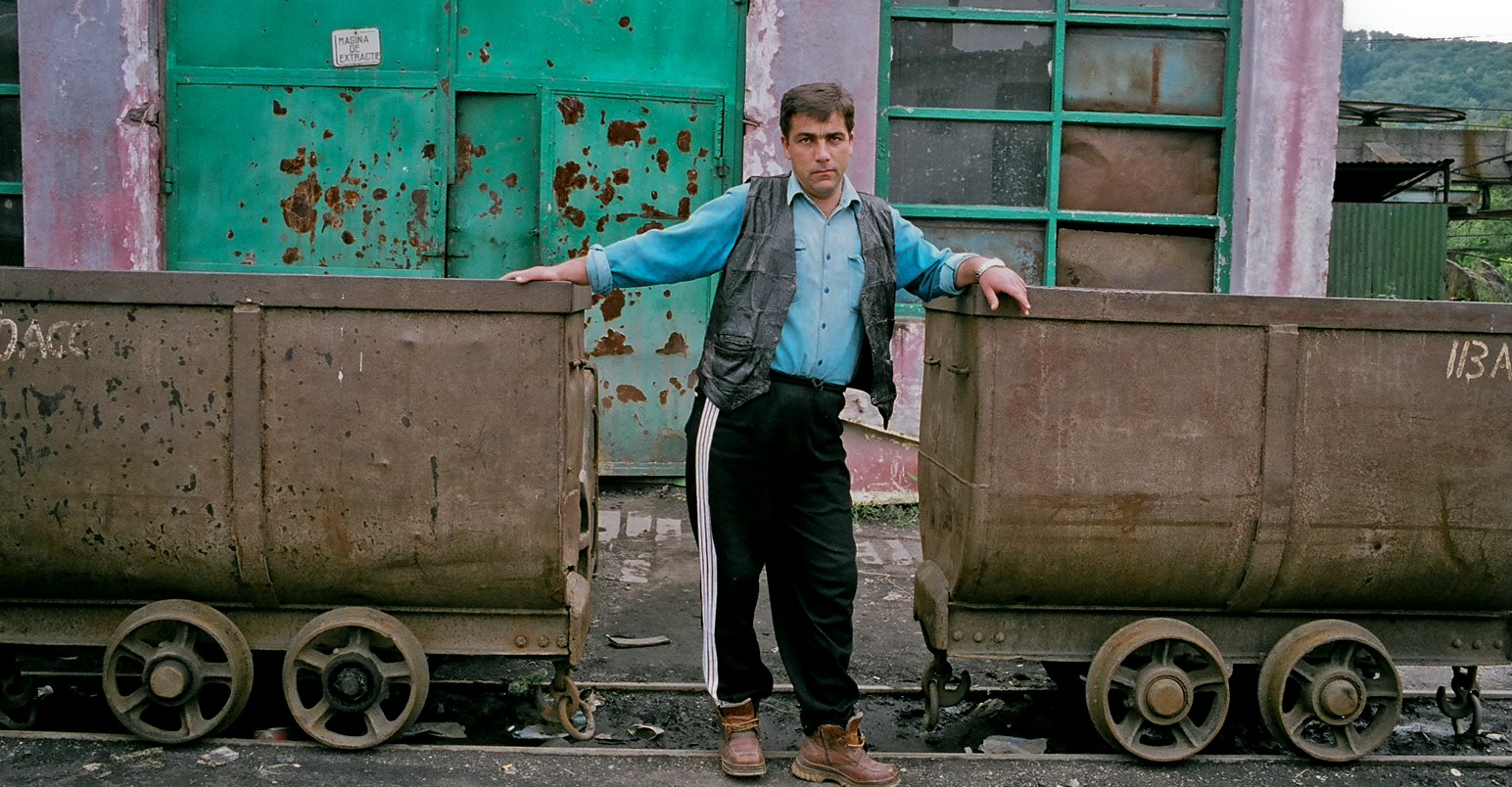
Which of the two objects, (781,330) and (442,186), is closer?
(781,330)

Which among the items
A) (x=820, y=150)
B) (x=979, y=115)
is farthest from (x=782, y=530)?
(x=979, y=115)

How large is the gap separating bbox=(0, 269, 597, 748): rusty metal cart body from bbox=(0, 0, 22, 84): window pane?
427 cm

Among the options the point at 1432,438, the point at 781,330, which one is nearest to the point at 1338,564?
the point at 1432,438

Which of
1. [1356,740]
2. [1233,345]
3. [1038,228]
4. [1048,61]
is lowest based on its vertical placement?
[1356,740]

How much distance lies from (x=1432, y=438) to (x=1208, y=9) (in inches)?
171

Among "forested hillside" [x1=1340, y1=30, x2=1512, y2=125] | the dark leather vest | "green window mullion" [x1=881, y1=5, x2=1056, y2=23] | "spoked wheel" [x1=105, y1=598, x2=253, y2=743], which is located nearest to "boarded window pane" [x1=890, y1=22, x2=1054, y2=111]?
"green window mullion" [x1=881, y1=5, x2=1056, y2=23]

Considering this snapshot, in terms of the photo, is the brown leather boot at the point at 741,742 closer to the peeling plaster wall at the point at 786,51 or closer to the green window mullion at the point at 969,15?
the peeling plaster wall at the point at 786,51

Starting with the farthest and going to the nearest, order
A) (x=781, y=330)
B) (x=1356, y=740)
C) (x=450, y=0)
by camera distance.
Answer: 1. (x=450, y=0)
2. (x=1356, y=740)
3. (x=781, y=330)

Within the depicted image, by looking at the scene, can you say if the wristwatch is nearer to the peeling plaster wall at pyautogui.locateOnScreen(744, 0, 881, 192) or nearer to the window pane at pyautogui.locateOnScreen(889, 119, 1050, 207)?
the peeling plaster wall at pyautogui.locateOnScreen(744, 0, 881, 192)

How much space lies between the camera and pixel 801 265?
146 inches

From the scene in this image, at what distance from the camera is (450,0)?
7027 mm

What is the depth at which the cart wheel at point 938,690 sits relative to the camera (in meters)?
4.11

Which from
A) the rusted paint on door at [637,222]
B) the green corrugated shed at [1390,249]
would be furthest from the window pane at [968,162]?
the green corrugated shed at [1390,249]

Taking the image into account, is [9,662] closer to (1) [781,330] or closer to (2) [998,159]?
(1) [781,330]
